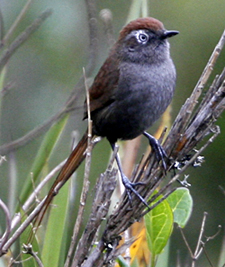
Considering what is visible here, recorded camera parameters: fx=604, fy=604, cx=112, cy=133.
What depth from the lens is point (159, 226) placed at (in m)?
2.62

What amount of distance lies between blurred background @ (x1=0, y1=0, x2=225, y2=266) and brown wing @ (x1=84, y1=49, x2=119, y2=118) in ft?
6.94

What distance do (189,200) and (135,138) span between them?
2.96 feet

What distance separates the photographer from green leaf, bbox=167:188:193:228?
9.02 ft

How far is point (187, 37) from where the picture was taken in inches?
249

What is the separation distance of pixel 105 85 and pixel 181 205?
3.19 feet

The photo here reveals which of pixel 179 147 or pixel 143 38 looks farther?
pixel 143 38

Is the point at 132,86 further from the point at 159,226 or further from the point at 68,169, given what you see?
the point at 159,226

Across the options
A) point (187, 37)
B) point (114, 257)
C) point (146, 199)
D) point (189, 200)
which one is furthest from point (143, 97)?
point (187, 37)

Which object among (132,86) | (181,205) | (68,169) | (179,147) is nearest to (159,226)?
(181,205)

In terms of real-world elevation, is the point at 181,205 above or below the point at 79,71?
above

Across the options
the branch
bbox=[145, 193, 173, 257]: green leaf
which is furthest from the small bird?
the branch

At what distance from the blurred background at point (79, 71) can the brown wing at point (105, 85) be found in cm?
211

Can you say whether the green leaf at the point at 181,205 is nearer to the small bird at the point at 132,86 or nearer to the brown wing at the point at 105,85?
→ the small bird at the point at 132,86

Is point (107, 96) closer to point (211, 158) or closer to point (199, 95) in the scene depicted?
point (199, 95)
